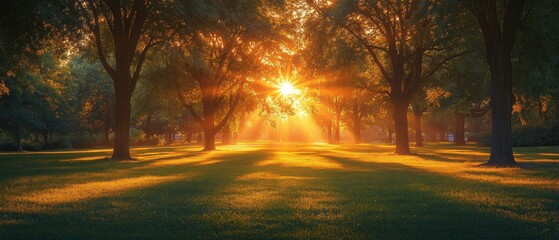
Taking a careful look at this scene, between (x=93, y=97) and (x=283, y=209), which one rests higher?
(x=93, y=97)

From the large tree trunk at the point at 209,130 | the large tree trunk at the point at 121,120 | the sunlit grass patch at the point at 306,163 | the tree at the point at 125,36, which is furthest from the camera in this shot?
the large tree trunk at the point at 209,130

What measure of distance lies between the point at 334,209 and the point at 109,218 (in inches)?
161

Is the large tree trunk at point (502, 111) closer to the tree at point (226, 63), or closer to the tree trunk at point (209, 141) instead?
the tree at point (226, 63)

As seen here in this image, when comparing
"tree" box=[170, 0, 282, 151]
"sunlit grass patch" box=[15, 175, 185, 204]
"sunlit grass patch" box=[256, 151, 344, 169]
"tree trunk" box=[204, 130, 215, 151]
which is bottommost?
"sunlit grass patch" box=[15, 175, 185, 204]

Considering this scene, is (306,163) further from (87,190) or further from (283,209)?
(283,209)

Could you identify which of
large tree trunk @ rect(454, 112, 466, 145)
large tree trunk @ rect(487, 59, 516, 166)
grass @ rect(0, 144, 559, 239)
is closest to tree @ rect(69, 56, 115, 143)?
large tree trunk @ rect(454, 112, 466, 145)

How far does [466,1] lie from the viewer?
19.5 meters

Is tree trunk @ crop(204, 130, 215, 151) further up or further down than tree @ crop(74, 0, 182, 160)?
further down

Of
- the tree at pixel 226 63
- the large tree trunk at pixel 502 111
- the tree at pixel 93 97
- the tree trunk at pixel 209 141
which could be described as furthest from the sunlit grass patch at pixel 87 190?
the tree at pixel 93 97

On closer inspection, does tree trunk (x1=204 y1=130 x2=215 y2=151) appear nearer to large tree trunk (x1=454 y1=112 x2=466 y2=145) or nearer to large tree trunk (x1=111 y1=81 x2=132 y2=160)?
large tree trunk (x1=111 y1=81 x2=132 y2=160)

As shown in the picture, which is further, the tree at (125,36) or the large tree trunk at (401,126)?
the large tree trunk at (401,126)

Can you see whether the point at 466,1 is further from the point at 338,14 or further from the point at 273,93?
the point at 273,93

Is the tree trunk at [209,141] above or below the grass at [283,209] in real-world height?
above

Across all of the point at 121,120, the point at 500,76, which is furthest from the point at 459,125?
the point at 121,120
